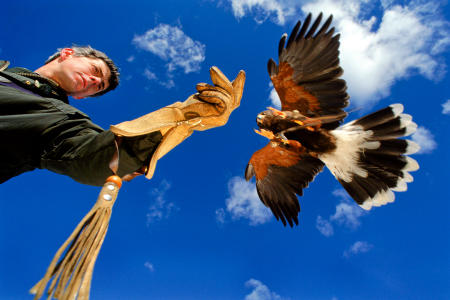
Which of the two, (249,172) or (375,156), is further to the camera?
(249,172)

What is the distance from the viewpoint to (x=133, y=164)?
1.38 metres

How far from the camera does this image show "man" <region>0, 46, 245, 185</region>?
4.40ft

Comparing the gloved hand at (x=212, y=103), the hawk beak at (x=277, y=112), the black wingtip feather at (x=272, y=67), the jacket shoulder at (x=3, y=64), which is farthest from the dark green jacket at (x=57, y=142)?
the black wingtip feather at (x=272, y=67)

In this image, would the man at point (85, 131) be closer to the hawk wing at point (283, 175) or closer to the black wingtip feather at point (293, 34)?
the black wingtip feather at point (293, 34)

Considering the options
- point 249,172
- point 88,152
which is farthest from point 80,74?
point 249,172

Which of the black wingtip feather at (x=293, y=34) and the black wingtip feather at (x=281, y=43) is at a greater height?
the black wingtip feather at (x=293, y=34)

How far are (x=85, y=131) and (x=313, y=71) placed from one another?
2683 millimetres

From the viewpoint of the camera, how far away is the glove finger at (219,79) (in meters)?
1.63

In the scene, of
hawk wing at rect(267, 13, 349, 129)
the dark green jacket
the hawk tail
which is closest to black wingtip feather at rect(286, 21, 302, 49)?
hawk wing at rect(267, 13, 349, 129)

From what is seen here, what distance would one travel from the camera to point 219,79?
1.64m

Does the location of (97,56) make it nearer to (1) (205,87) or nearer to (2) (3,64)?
(2) (3,64)

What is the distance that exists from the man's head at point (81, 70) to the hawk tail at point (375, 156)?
2.80 metres

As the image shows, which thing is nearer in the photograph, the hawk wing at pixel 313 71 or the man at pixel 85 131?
the man at pixel 85 131

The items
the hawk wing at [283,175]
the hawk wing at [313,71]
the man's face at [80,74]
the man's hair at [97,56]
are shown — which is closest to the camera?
the man's face at [80,74]
